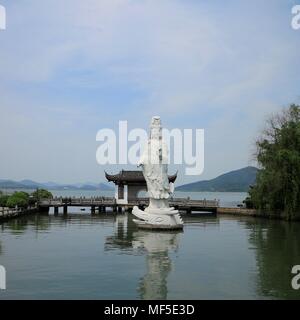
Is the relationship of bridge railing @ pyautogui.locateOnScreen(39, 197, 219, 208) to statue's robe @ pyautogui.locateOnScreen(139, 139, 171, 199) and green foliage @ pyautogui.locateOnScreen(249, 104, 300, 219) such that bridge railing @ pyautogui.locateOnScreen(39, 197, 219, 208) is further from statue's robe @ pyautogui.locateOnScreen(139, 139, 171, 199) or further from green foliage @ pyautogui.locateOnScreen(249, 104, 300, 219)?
statue's robe @ pyautogui.locateOnScreen(139, 139, 171, 199)

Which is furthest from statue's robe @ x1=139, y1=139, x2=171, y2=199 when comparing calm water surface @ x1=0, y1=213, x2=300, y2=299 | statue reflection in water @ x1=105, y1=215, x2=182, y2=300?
calm water surface @ x1=0, y1=213, x2=300, y2=299

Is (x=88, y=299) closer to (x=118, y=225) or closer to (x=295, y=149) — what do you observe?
(x=118, y=225)

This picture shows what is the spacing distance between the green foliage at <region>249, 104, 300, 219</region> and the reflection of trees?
6.98 feet

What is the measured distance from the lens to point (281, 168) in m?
34.3

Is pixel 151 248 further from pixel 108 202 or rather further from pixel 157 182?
pixel 108 202

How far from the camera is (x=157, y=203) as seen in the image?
2833 centimetres

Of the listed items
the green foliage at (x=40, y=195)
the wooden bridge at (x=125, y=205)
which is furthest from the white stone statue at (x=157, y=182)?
the green foliage at (x=40, y=195)

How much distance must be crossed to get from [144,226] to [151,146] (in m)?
4.62

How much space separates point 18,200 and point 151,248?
2026 centimetres

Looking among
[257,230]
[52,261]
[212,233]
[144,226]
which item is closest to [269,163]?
[257,230]

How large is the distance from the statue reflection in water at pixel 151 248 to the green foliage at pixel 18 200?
9943mm

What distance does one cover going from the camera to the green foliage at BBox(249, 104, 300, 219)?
33938 millimetres

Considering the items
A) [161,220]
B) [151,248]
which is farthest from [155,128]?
[151,248]

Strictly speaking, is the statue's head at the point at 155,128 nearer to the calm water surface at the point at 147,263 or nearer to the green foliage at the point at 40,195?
the calm water surface at the point at 147,263
